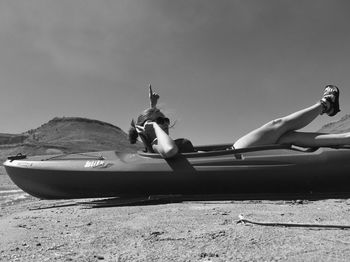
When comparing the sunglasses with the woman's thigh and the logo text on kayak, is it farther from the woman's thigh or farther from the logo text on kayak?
the woman's thigh

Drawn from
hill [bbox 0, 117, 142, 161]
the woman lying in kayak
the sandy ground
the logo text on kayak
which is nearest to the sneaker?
the woman lying in kayak

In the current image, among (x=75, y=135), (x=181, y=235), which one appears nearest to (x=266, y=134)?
(x=181, y=235)

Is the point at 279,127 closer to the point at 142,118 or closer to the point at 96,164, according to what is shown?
the point at 142,118

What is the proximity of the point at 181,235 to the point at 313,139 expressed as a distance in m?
3.06

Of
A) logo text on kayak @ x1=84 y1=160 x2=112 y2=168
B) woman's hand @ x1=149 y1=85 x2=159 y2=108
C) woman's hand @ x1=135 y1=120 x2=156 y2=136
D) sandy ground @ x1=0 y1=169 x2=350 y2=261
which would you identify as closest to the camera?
sandy ground @ x1=0 y1=169 x2=350 y2=261

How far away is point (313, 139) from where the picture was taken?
5305 millimetres

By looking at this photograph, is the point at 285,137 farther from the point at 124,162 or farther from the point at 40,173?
the point at 40,173

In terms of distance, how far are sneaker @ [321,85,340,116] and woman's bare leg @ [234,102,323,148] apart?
0.24ft

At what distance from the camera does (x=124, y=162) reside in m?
5.51

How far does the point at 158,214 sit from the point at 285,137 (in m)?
2.35

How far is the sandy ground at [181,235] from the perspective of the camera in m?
2.44

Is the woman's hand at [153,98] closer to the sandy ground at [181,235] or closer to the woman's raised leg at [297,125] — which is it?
the woman's raised leg at [297,125]

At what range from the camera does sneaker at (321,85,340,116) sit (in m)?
5.20

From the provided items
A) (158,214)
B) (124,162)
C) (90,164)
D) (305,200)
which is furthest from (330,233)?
(90,164)
